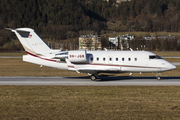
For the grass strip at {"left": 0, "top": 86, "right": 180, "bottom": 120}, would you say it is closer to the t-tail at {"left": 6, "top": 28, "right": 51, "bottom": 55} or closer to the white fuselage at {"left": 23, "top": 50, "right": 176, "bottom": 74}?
the white fuselage at {"left": 23, "top": 50, "right": 176, "bottom": 74}

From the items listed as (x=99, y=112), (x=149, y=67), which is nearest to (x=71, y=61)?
(x=149, y=67)

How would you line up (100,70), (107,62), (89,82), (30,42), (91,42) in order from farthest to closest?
(91,42) → (30,42) → (107,62) → (100,70) → (89,82)

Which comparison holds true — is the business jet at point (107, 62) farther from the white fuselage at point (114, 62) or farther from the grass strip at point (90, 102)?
the grass strip at point (90, 102)

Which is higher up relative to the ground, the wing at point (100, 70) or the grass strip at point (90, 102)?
the wing at point (100, 70)

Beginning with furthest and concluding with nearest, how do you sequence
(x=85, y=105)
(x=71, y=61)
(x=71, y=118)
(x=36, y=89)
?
1. (x=71, y=61)
2. (x=36, y=89)
3. (x=85, y=105)
4. (x=71, y=118)

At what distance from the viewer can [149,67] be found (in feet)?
92.8

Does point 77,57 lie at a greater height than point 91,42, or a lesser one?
lesser

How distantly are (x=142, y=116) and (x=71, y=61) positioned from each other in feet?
48.3

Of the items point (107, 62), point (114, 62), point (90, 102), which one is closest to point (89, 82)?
point (107, 62)

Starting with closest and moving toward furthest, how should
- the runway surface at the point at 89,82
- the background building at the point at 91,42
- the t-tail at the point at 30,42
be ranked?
1. the runway surface at the point at 89,82
2. the t-tail at the point at 30,42
3. the background building at the point at 91,42

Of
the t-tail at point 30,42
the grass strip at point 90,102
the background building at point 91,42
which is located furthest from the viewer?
the background building at point 91,42

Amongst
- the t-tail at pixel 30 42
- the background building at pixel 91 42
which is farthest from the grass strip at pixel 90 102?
the background building at pixel 91 42

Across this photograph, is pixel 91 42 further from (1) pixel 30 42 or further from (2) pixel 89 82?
(2) pixel 89 82

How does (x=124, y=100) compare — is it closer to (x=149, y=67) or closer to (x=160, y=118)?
(x=160, y=118)
